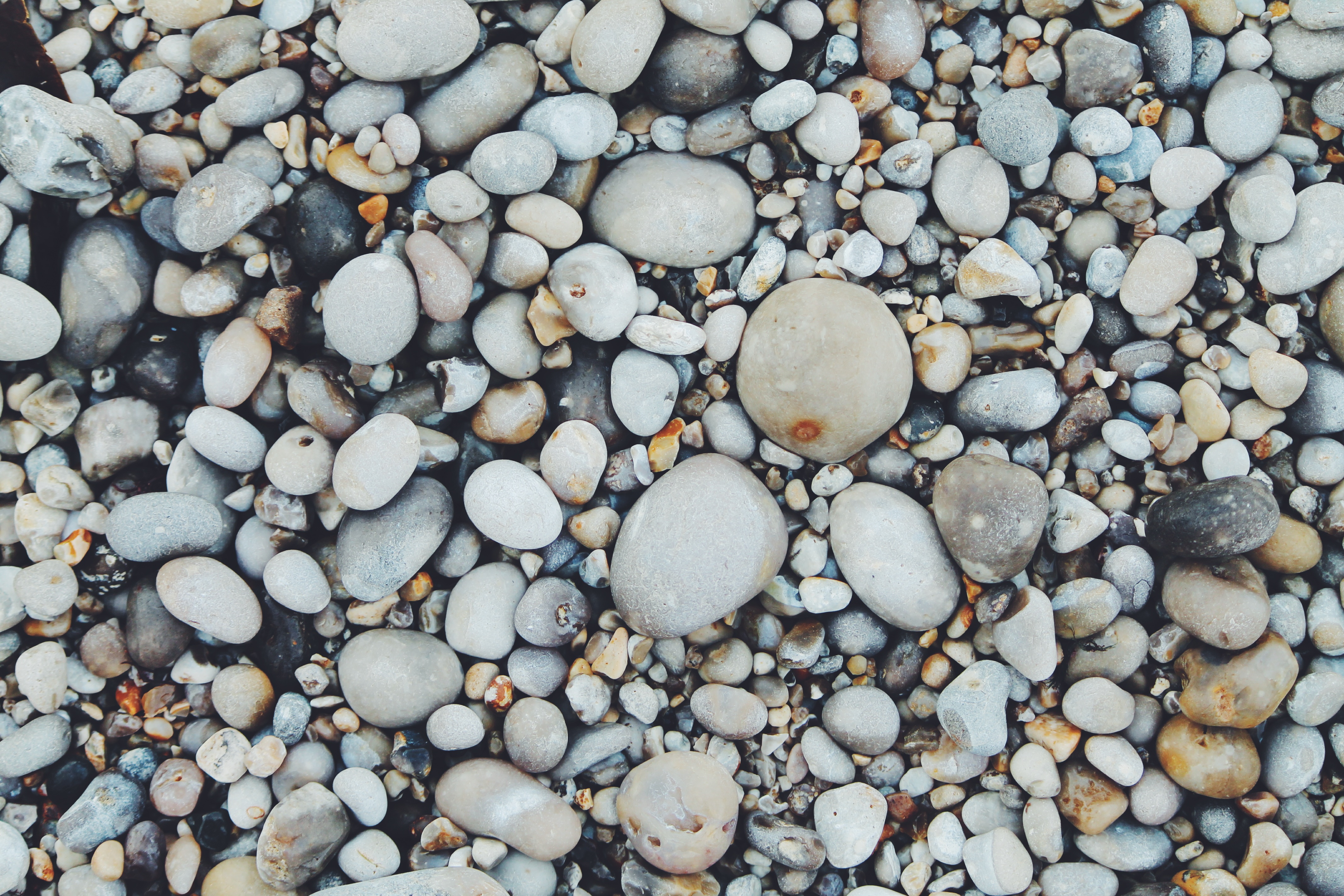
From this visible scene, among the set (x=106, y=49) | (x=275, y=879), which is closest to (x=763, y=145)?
(x=106, y=49)

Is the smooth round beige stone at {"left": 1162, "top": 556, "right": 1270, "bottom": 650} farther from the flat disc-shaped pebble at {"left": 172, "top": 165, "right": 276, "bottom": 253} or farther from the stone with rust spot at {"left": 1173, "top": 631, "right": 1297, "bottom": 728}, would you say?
the flat disc-shaped pebble at {"left": 172, "top": 165, "right": 276, "bottom": 253}

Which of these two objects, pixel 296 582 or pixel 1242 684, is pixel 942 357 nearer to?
pixel 1242 684

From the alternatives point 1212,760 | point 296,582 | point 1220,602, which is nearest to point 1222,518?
point 1220,602

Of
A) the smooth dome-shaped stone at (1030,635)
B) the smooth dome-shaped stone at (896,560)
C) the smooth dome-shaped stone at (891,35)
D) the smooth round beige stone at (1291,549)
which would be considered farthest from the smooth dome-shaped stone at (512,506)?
the smooth round beige stone at (1291,549)

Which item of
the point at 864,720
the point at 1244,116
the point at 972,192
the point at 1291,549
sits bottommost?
the point at 864,720

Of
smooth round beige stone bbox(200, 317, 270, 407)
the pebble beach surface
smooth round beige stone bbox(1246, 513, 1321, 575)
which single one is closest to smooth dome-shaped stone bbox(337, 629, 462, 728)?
the pebble beach surface

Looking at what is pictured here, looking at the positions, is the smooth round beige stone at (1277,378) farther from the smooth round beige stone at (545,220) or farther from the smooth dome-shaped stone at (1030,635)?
the smooth round beige stone at (545,220)
